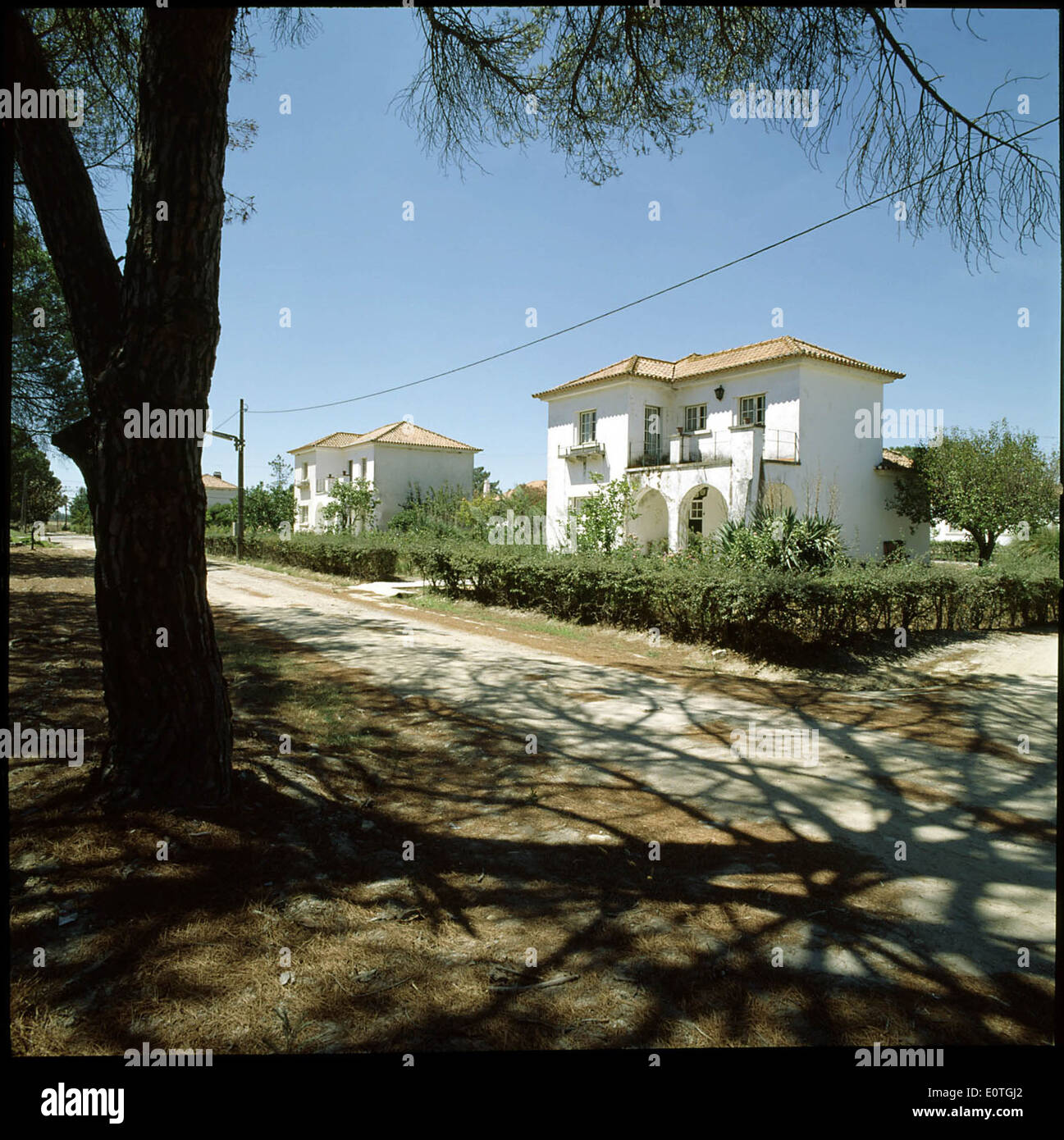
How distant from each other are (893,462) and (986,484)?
3.29 m

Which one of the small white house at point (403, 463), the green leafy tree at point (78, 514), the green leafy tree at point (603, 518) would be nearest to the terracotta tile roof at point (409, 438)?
the small white house at point (403, 463)

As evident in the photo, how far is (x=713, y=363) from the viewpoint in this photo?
2553 centimetres

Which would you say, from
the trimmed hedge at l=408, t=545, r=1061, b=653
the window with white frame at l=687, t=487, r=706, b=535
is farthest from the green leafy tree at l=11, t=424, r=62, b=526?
the trimmed hedge at l=408, t=545, r=1061, b=653

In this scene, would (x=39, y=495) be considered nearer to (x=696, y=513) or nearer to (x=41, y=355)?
(x=41, y=355)

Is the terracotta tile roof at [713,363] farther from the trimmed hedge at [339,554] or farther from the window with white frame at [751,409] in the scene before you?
the trimmed hedge at [339,554]

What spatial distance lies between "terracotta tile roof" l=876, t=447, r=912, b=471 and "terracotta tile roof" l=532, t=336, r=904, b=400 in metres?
2.90

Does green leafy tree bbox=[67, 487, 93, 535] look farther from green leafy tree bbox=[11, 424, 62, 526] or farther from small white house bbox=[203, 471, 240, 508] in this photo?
green leafy tree bbox=[11, 424, 62, 526]

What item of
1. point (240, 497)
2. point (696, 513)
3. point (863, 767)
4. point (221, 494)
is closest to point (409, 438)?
point (240, 497)

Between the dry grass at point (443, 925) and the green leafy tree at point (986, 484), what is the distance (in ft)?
75.9

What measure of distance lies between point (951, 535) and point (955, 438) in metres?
11.6

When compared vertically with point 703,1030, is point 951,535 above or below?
above

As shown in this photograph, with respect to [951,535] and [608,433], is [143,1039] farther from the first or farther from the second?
[951,535]
